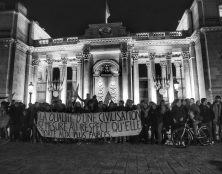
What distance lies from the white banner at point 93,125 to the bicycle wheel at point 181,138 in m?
1.80

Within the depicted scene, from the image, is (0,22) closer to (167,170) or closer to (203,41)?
(203,41)

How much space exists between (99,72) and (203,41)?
12288mm

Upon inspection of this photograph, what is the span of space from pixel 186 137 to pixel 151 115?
6.92 ft

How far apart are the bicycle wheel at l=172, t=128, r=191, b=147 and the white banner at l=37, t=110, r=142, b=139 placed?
1797 millimetres

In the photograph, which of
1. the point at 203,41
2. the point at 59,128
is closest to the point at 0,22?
the point at 59,128

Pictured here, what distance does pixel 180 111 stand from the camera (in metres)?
10.2

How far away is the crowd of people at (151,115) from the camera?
10432 mm

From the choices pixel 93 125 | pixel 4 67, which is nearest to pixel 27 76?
pixel 4 67

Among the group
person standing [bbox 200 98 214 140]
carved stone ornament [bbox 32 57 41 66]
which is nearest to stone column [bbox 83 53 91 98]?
carved stone ornament [bbox 32 57 41 66]

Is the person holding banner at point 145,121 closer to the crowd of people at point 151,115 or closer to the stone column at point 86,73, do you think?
the crowd of people at point 151,115

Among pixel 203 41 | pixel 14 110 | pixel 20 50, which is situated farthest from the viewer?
pixel 20 50

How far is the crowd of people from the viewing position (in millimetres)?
10432

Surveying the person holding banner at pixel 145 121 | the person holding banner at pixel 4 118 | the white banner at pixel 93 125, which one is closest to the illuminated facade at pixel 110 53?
the person holding banner at pixel 4 118

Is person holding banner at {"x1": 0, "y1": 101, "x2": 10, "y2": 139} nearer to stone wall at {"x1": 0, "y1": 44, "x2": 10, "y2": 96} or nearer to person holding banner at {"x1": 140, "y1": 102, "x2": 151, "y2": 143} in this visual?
person holding banner at {"x1": 140, "y1": 102, "x2": 151, "y2": 143}
